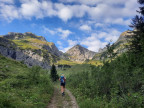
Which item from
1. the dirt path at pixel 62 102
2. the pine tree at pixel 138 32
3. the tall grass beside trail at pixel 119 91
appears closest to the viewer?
the tall grass beside trail at pixel 119 91

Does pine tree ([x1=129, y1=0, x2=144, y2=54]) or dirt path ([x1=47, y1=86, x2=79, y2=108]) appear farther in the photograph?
pine tree ([x1=129, y1=0, x2=144, y2=54])

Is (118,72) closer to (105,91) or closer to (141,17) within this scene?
(105,91)

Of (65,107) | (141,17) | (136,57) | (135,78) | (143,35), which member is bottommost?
(65,107)

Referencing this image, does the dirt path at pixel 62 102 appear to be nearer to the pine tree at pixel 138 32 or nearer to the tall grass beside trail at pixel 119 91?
the tall grass beside trail at pixel 119 91

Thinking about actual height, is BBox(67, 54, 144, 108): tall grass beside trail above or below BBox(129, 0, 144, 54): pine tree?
below

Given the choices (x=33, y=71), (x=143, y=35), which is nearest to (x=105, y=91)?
(x=33, y=71)

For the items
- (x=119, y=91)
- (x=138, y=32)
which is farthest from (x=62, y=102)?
(x=138, y=32)

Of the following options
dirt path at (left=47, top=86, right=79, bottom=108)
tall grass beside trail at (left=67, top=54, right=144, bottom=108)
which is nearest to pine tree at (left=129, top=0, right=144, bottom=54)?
tall grass beside trail at (left=67, top=54, right=144, bottom=108)

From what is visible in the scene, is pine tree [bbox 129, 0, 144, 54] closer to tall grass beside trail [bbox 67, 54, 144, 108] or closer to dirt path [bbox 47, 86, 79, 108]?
tall grass beside trail [bbox 67, 54, 144, 108]

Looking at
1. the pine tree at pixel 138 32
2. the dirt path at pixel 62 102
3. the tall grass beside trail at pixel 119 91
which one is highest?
the pine tree at pixel 138 32

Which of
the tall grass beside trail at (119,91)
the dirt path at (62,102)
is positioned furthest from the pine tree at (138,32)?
the dirt path at (62,102)

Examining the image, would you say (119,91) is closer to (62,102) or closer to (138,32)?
(62,102)

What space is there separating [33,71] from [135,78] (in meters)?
15.7

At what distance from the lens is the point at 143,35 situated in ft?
67.3
